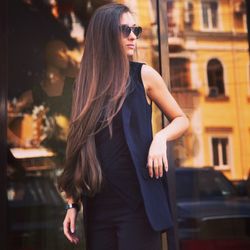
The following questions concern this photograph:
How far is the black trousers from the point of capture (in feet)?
6.39

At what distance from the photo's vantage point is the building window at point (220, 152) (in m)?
5.24

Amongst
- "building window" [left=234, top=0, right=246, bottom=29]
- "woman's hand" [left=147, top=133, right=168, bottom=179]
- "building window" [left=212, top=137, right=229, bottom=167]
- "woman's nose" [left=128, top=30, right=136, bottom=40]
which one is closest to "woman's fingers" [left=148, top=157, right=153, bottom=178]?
"woman's hand" [left=147, top=133, right=168, bottom=179]

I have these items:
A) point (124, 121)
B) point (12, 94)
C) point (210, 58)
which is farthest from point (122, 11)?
point (210, 58)

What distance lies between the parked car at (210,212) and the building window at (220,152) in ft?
0.35

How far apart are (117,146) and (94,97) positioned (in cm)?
22

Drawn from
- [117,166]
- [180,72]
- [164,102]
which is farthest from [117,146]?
[180,72]

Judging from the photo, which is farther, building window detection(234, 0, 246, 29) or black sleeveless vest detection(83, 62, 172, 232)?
building window detection(234, 0, 246, 29)

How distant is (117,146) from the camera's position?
2.00 m

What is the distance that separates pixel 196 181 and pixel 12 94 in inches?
79.2

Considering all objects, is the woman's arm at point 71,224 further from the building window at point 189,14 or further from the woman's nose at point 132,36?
the building window at point 189,14

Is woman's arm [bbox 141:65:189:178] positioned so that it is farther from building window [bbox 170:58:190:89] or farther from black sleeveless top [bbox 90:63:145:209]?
building window [bbox 170:58:190:89]

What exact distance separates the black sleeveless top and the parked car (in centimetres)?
A: 288

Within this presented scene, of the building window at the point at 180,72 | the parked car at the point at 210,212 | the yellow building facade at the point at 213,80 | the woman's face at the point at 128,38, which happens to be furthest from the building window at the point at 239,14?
the woman's face at the point at 128,38

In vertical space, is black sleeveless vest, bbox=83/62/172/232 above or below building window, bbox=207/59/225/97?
below
